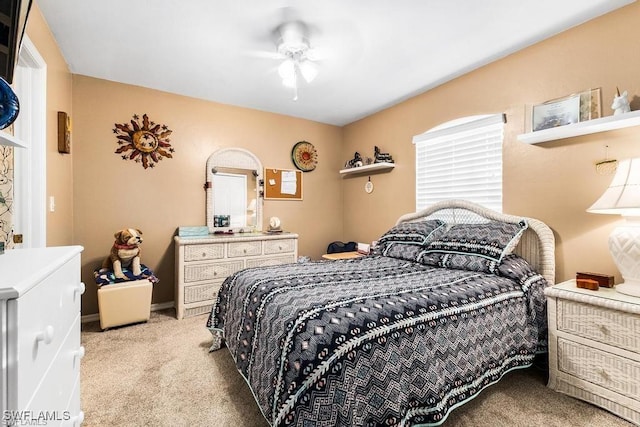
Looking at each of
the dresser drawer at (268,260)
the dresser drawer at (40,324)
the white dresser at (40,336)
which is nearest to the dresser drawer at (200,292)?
the dresser drawer at (268,260)

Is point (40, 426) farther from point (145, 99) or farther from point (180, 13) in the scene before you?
point (145, 99)

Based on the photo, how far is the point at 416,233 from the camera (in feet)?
9.30

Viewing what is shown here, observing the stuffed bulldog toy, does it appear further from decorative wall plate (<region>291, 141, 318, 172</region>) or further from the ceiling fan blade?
decorative wall plate (<region>291, 141, 318, 172</region>)

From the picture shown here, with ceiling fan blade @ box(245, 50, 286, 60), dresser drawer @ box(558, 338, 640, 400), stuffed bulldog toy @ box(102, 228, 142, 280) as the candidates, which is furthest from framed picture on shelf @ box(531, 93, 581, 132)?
stuffed bulldog toy @ box(102, 228, 142, 280)

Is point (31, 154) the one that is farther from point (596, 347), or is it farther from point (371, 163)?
point (596, 347)

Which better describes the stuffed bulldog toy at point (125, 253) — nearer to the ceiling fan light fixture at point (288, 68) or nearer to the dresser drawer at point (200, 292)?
the dresser drawer at point (200, 292)

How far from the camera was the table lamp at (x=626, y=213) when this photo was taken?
1.68 m

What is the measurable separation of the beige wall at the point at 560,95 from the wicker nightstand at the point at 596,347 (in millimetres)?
485

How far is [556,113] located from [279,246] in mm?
2961

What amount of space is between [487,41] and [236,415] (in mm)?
3150

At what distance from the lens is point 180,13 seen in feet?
6.56

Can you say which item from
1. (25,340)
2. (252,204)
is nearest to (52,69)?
(252,204)

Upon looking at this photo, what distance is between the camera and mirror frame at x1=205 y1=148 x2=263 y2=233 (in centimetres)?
360

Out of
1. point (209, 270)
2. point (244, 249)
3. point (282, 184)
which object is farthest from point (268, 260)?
point (282, 184)
